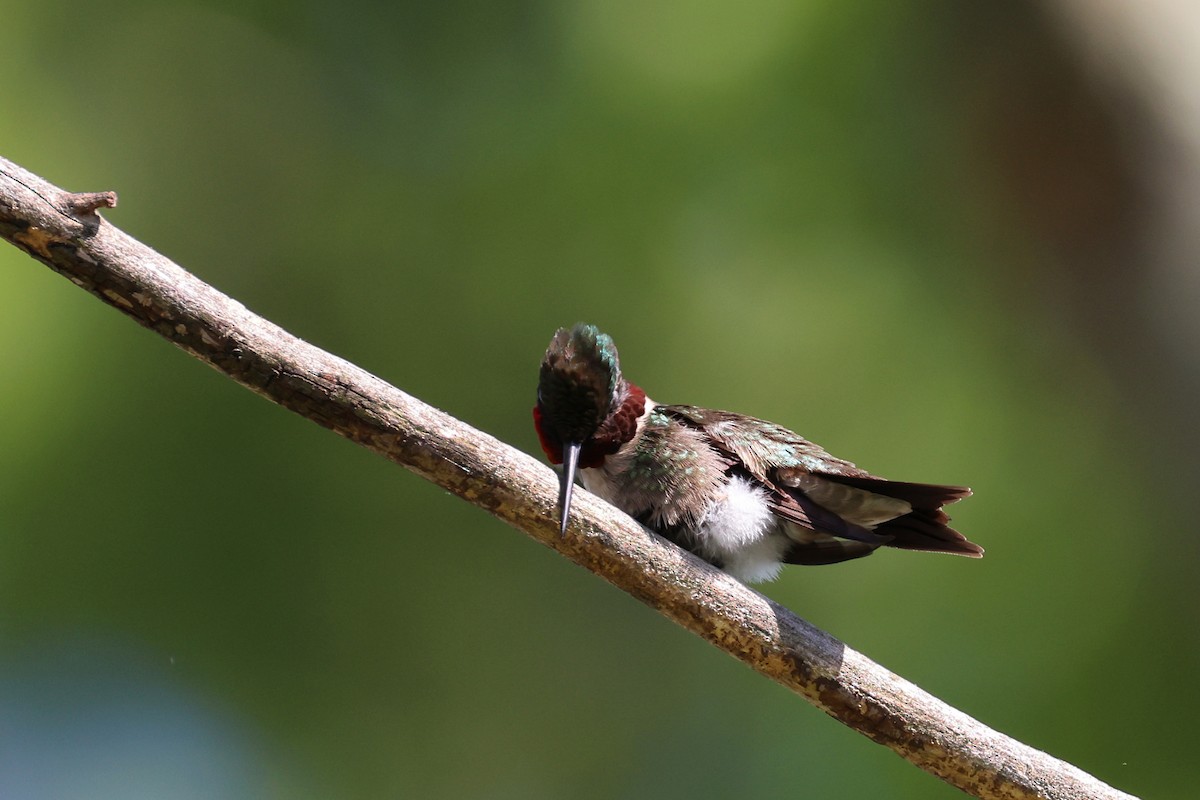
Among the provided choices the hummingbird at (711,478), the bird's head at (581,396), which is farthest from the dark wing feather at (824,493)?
the bird's head at (581,396)

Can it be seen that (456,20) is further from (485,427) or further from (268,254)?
(485,427)

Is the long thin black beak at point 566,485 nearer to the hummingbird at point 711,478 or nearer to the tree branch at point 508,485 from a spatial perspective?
the tree branch at point 508,485

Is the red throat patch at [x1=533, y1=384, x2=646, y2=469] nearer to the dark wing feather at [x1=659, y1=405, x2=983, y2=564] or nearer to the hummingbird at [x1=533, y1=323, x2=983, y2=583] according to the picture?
the hummingbird at [x1=533, y1=323, x2=983, y2=583]

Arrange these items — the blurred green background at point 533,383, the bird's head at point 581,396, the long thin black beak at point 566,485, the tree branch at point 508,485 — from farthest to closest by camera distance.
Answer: the blurred green background at point 533,383, the bird's head at point 581,396, the long thin black beak at point 566,485, the tree branch at point 508,485

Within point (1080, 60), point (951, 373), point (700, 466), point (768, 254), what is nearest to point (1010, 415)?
point (951, 373)

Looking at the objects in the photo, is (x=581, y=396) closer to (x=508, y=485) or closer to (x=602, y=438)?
(x=602, y=438)

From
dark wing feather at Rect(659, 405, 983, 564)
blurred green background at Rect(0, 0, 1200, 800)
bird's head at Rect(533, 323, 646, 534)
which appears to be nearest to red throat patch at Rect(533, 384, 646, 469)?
bird's head at Rect(533, 323, 646, 534)

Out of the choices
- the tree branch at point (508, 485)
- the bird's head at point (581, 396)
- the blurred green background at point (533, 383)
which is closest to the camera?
the tree branch at point (508, 485)
